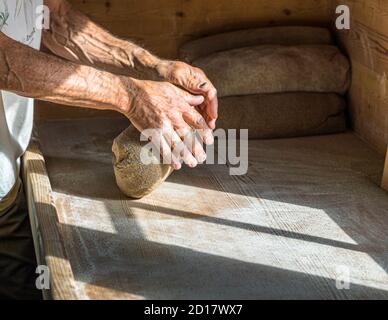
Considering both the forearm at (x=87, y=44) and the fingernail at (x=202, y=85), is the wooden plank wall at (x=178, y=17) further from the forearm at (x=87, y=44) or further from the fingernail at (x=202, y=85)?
the fingernail at (x=202, y=85)

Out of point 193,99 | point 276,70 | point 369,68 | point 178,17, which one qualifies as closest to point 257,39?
point 276,70

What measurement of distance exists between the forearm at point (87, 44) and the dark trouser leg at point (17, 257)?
0.52m

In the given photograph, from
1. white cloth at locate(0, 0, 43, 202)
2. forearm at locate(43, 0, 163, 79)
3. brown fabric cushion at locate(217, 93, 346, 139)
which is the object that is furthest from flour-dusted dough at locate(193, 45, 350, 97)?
white cloth at locate(0, 0, 43, 202)

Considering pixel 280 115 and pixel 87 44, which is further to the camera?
pixel 280 115

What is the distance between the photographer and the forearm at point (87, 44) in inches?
112

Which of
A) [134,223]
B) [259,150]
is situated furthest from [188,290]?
[259,150]

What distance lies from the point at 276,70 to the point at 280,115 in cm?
19

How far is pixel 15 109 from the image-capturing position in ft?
9.18

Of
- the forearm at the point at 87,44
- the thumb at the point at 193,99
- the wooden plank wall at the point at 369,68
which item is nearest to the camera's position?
the thumb at the point at 193,99

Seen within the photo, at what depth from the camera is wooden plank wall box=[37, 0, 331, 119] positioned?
3559 millimetres

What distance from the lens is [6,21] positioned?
2617 mm

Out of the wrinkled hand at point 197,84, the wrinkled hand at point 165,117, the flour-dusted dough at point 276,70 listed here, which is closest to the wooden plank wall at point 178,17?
the flour-dusted dough at point 276,70

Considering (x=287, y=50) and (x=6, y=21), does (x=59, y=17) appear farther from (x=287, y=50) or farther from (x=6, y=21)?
(x=287, y=50)

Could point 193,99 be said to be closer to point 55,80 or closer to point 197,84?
point 197,84
